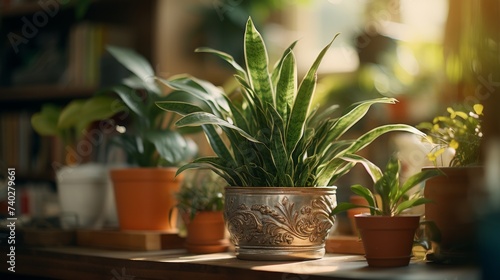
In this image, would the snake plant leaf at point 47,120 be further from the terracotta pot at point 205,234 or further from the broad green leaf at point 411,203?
the broad green leaf at point 411,203

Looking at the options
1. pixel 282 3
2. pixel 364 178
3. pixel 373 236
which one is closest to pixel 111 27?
pixel 282 3

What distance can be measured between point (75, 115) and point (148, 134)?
0.30m

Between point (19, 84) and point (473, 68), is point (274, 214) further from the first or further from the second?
point (19, 84)

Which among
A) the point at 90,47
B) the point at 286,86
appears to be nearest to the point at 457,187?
the point at 286,86

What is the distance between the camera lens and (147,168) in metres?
1.77

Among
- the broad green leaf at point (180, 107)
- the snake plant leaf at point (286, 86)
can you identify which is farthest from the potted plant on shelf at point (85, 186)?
the snake plant leaf at point (286, 86)

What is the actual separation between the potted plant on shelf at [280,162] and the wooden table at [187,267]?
52 millimetres

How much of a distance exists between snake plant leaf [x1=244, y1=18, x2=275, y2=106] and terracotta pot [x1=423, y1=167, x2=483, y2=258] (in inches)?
14.0

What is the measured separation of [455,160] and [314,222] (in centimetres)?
28

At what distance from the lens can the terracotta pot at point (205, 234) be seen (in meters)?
1.61

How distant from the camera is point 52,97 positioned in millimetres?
3350

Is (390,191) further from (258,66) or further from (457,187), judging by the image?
(258,66)

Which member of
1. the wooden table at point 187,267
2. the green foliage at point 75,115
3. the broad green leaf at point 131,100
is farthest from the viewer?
the green foliage at point 75,115

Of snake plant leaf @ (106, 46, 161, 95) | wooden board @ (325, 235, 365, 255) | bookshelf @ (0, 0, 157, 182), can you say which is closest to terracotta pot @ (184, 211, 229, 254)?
wooden board @ (325, 235, 365, 255)
